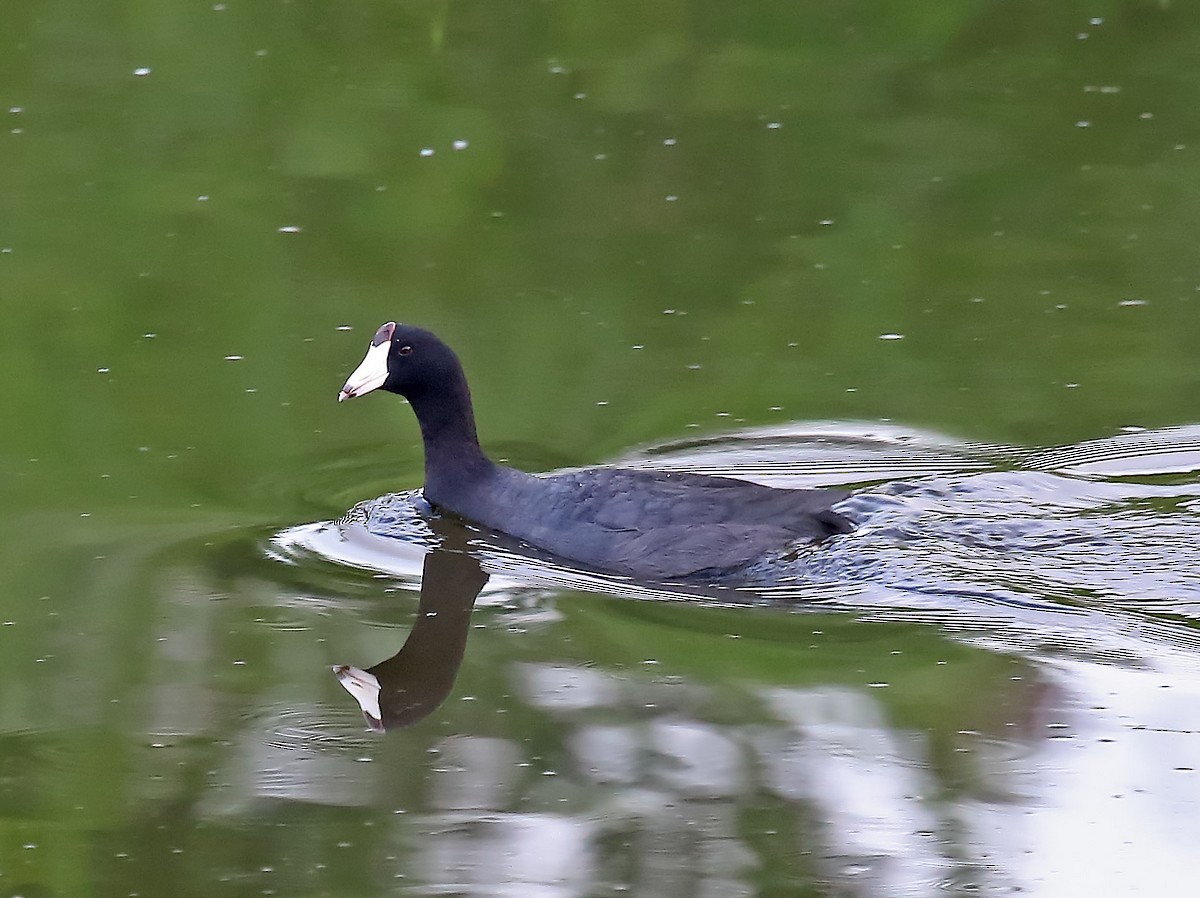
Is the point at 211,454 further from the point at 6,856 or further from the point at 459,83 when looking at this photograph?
the point at 459,83

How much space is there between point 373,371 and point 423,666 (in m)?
1.50

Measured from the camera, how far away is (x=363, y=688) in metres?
4.90

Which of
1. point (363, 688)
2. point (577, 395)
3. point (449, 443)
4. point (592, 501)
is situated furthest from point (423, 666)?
point (577, 395)

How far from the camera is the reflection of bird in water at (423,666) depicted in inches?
188

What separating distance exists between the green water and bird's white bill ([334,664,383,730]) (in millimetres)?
61

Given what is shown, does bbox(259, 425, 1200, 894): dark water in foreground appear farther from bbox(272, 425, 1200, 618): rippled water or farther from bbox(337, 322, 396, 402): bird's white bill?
bbox(337, 322, 396, 402): bird's white bill

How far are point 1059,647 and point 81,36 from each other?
7.59 metres

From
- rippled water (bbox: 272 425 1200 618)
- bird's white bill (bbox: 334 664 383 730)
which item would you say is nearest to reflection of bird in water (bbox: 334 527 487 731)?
bird's white bill (bbox: 334 664 383 730)

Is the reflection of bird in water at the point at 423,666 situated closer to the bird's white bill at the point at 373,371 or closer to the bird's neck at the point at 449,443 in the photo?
the bird's neck at the point at 449,443

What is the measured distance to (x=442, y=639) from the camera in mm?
5176

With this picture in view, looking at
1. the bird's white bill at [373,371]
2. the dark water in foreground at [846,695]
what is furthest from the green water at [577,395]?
the bird's white bill at [373,371]

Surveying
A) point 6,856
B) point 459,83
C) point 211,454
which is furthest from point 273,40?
point 6,856

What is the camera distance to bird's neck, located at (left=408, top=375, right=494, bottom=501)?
20.5 feet

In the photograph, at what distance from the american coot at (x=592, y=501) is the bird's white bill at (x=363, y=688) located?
98cm
